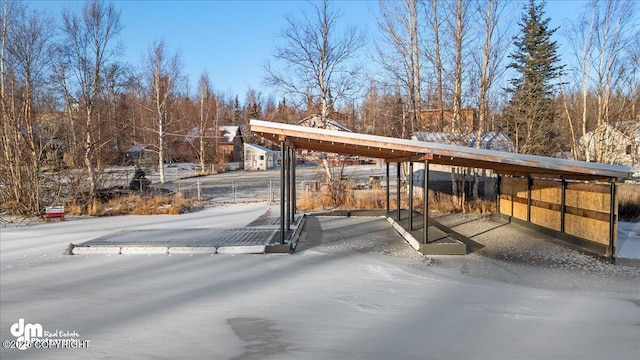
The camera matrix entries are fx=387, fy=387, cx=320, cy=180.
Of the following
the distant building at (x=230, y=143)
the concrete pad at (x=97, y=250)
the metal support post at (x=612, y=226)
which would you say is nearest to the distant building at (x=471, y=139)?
the metal support post at (x=612, y=226)

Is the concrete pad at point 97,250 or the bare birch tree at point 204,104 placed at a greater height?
the bare birch tree at point 204,104

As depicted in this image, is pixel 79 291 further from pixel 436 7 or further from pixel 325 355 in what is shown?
pixel 436 7

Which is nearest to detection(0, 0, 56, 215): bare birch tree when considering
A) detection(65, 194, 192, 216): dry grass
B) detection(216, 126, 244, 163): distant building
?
detection(65, 194, 192, 216): dry grass

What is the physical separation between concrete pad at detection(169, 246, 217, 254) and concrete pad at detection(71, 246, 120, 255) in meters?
1.23

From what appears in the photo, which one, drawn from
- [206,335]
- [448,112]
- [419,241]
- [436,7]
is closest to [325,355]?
[206,335]

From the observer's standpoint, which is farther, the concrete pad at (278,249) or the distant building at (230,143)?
the distant building at (230,143)

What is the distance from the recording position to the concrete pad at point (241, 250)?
8406 mm

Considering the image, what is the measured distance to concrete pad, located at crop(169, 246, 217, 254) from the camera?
845 centimetres

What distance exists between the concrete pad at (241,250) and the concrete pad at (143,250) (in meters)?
1.26

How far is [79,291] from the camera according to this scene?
589 cm

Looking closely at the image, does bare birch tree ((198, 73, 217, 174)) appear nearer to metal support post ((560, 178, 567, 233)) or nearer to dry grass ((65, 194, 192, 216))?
dry grass ((65, 194, 192, 216))

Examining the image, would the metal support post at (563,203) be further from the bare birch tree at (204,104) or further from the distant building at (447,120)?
the bare birch tree at (204,104)

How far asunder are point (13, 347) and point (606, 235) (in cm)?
1045

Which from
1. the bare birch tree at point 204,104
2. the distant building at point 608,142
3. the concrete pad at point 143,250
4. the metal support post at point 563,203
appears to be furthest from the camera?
the bare birch tree at point 204,104
